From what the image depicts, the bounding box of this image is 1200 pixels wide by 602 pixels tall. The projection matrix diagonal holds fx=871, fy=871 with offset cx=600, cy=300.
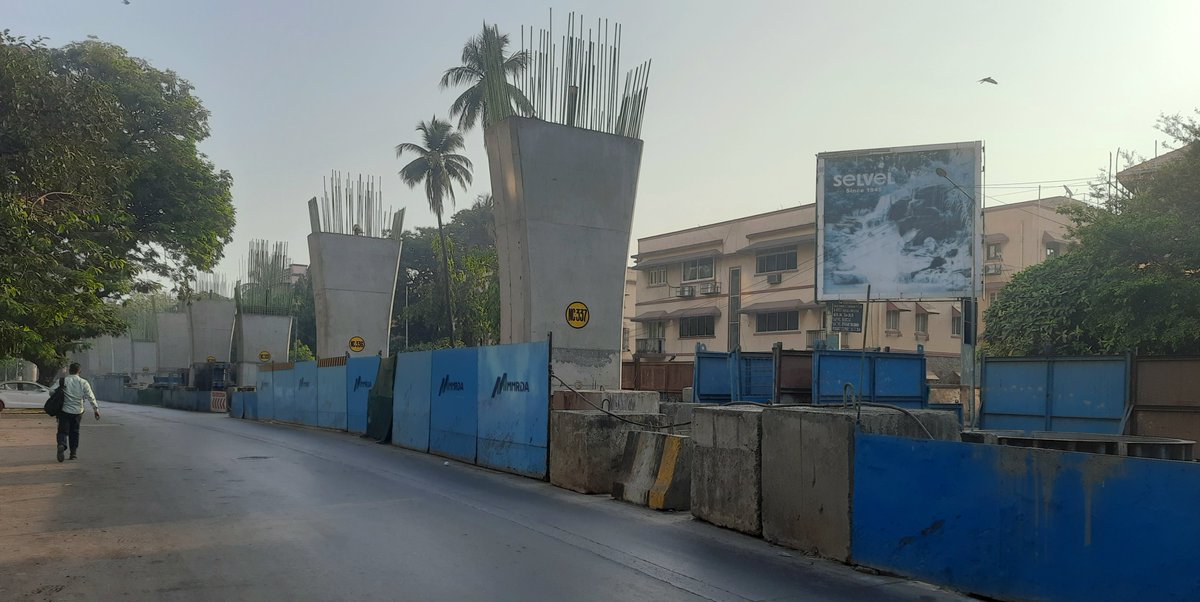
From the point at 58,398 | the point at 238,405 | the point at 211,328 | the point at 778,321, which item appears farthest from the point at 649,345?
the point at 58,398

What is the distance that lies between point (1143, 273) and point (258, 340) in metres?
49.2

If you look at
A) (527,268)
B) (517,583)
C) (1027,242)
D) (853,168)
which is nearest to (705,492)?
(517,583)

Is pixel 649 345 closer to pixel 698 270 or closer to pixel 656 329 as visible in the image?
pixel 656 329

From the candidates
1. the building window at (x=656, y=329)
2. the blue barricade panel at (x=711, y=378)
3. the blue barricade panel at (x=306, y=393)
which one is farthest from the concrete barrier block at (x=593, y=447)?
the building window at (x=656, y=329)

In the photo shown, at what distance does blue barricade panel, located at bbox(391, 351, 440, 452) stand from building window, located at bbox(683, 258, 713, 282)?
29.6 m

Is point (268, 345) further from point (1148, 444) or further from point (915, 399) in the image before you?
point (1148, 444)

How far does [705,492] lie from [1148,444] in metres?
4.55

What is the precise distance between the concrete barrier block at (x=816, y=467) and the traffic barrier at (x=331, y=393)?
61.2 ft

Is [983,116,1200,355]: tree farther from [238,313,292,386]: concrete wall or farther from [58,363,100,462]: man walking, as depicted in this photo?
[238,313,292,386]: concrete wall

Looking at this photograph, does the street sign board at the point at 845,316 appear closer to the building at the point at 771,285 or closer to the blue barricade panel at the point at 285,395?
the building at the point at 771,285

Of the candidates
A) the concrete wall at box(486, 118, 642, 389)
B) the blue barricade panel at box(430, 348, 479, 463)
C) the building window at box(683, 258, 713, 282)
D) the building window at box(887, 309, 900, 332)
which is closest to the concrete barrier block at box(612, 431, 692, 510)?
the blue barricade panel at box(430, 348, 479, 463)

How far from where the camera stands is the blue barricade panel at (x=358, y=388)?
2302cm

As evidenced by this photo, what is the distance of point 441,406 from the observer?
1769 centimetres

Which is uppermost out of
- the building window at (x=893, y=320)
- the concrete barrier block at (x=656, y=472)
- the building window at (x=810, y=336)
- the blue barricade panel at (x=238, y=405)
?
the building window at (x=893, y=320)
